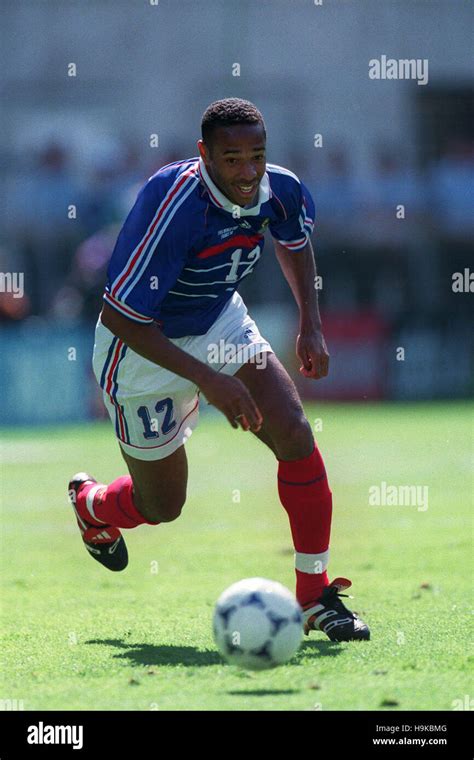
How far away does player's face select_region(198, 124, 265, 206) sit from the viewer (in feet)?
18.6

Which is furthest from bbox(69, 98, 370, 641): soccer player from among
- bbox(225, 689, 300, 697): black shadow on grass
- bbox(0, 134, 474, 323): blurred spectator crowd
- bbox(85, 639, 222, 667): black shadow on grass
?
bbox(0, 134, 474, 323): blurred spectator crowd

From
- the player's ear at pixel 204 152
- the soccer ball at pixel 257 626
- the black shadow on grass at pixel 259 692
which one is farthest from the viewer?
the player's ear at pixel 204 152

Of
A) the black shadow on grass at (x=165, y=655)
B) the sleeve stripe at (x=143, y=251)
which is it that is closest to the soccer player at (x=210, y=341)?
the sleeve stripe at (x=143, y=251)

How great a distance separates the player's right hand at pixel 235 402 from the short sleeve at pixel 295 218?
124cm

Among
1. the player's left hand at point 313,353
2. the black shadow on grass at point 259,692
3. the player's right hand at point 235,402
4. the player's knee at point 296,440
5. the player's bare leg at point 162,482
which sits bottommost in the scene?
the black shadow on grass at point 259,692

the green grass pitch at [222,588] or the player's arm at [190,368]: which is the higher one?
the player's arm at [190,368]

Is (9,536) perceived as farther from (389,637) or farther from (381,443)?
(381,443)

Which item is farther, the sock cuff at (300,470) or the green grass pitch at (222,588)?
the sock cuff at (300,470)

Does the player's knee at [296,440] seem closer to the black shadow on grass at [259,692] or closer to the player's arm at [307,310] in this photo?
the player's arm at [307,310]

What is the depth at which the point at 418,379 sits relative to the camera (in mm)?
22172

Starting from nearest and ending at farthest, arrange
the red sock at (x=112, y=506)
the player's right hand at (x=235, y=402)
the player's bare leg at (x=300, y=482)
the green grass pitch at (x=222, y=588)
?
the green grass pitch at (x=222, y=588) < the player's right hand at (x=235, y=402) < the player's bare leg at (x=300, y=482) < the red sock at (x=112, y=506)

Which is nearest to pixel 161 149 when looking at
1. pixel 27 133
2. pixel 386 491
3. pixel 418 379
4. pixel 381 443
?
pixel 27 133

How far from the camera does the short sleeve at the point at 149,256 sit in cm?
576

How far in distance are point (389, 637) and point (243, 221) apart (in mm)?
1929
